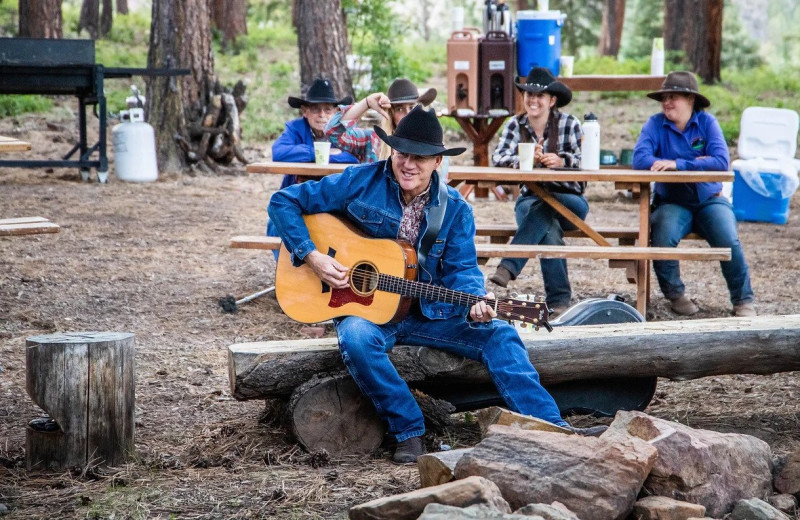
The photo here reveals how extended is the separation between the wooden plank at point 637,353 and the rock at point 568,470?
3.29 ft

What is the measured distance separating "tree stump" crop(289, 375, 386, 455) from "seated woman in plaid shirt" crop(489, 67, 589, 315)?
2567 millimetres

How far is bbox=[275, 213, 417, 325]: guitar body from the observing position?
466 cm

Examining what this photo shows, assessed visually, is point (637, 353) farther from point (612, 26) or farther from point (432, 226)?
point (612, 26)

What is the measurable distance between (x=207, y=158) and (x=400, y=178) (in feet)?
29.8

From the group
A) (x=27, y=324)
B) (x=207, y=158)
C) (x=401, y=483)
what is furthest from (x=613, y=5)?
(x=401, y=483)

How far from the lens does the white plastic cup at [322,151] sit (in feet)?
22.9

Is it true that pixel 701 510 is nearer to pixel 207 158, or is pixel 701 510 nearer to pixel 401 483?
pixel 401 483

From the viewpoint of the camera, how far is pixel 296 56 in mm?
21859

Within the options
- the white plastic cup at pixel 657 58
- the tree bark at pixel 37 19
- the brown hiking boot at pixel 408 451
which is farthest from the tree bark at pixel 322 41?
the brown hiking boot at pixel 408 451

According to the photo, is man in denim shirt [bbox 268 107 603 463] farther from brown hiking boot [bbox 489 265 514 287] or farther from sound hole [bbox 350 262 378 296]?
brown hiking boot [bbox 489 265 514 287]

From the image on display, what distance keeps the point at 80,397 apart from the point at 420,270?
1.61m

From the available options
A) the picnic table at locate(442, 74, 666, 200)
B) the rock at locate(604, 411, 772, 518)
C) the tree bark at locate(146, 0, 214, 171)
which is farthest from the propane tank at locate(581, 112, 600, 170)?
the tree bark at locate(146, 0, 214, 171)

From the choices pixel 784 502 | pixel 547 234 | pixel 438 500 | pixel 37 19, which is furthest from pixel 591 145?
pixel 37 19

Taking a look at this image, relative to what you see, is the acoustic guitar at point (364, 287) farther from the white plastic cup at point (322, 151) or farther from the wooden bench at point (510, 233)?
the wooden bench at point (510, 233)
